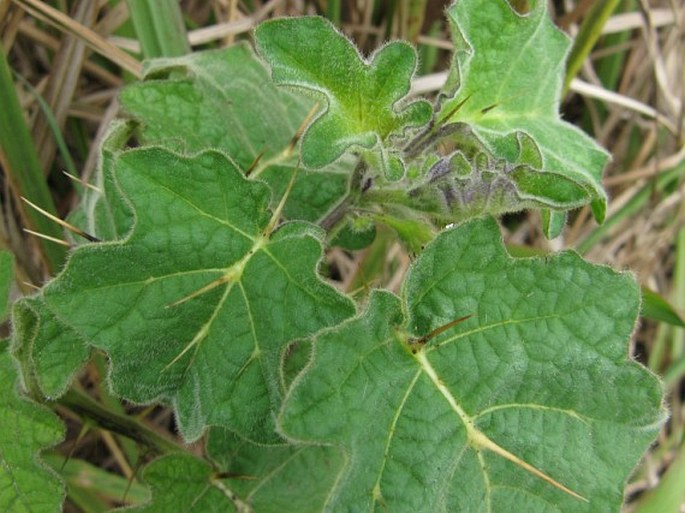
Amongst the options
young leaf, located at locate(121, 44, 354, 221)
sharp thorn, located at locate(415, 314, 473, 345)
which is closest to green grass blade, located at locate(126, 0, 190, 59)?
young leaf, located at locate(121, 44, 354, 221)

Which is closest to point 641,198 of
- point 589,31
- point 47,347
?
point 589,31

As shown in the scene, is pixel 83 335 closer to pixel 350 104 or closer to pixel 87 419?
pixel 87 419

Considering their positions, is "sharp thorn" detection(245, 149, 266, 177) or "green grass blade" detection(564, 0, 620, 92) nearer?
"sharp thorn" detection(245, 149, 266, 177)

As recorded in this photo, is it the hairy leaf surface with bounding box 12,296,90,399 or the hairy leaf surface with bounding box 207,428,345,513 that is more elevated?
the hairy leaf surface with bounding box 12,296,90,399

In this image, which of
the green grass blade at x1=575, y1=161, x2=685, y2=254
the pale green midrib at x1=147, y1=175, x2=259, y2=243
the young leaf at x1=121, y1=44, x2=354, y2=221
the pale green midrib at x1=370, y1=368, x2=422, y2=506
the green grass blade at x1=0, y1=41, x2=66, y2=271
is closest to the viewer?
the pale green midrib at x1=370, y1=368, x2=422, y2=506

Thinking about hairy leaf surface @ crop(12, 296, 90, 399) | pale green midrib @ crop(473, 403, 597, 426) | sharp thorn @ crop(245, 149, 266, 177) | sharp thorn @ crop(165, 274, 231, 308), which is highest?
sharp thorn @ crop(245, 149, 266, 177)

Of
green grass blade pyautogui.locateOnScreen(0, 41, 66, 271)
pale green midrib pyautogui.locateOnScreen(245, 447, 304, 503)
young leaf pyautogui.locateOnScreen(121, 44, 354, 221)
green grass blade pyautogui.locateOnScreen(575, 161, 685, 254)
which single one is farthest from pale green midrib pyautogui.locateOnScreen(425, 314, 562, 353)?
green grass blade pyautogui.locateOnScreen(575, 161, 685, 254)

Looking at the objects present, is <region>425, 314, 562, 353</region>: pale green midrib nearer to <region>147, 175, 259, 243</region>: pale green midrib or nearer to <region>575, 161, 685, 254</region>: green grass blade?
<region>147, 175, 259, 243</region>: pale green midrib

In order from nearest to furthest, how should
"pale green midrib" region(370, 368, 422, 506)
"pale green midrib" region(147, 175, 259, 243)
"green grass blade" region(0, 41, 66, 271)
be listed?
"pale green midrib" region(370, 368, 422, 506), "pale green midrib" region(147, 175, 259, 243), "green grass blade" region(0, 41, 66, 271)
